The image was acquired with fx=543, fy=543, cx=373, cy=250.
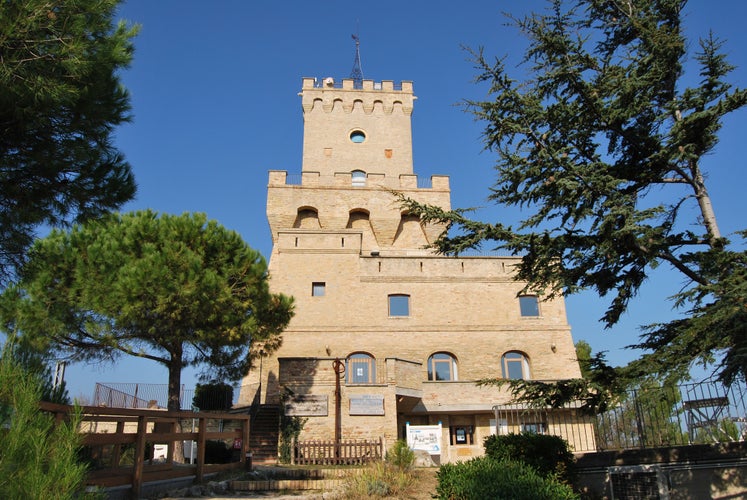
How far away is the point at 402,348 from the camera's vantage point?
23.8 meters

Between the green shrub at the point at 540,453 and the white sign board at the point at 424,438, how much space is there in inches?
268

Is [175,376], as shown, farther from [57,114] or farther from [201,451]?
[57,114]

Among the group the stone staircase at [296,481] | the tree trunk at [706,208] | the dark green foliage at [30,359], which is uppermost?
the tree trunk at [706,208]

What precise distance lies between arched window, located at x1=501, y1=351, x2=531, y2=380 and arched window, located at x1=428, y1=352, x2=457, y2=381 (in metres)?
2.23

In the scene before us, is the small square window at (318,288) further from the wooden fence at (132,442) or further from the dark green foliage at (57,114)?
the dark green foliage at (57,114)

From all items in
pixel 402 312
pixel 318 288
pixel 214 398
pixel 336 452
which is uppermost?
pixel 318 288

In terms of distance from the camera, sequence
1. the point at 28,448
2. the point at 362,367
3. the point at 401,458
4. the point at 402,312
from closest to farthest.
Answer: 1. the point at 28,448
2. the point at 401,458
3. the point at 362,367
4. the point at 402,312

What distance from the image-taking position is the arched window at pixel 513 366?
24.1 metres

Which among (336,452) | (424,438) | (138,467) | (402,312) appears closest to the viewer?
(138,467)

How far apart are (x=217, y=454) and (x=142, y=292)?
621 cm

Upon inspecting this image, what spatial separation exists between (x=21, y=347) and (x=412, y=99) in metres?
32.1

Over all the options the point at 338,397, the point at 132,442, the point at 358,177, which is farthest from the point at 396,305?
the point at 132,442

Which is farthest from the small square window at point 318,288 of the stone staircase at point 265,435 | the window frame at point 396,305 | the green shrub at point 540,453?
Answer: the green shrub at point 540,453

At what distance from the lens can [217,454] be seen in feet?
57.8
